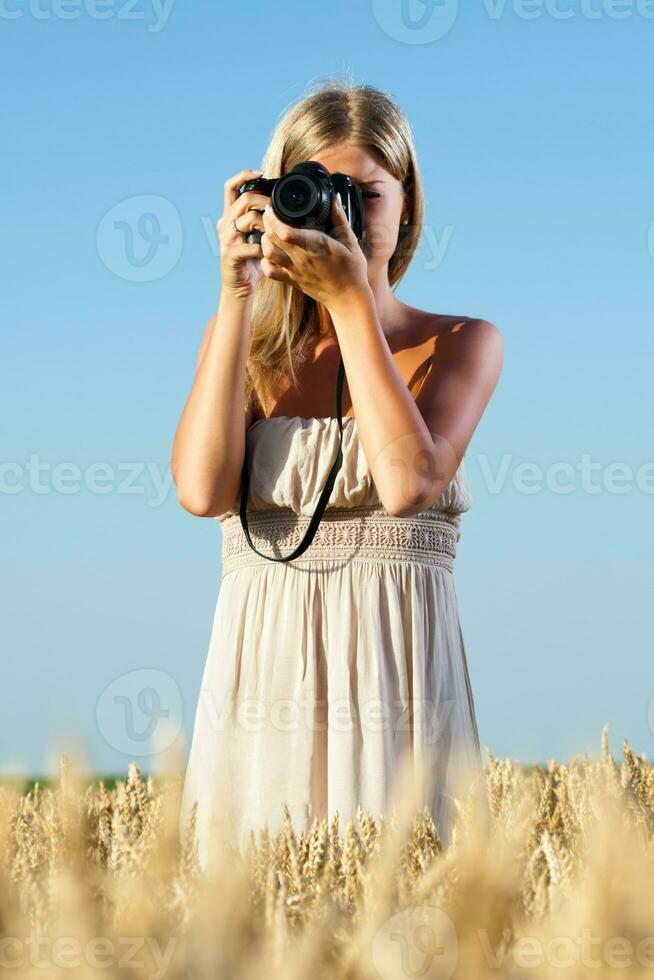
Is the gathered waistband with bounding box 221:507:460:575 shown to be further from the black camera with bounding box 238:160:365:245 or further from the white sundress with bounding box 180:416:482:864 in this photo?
the black camera with bounding box 238:160:365:245

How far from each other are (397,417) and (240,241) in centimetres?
61

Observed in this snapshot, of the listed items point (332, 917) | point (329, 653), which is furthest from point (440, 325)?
point (332, 917)

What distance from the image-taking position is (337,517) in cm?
243

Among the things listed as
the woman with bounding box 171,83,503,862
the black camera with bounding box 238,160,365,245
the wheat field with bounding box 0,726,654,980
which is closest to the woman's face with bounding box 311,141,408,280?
the woman with bounding box 171,83,503,862

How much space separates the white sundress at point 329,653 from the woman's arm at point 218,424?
0.07 metres

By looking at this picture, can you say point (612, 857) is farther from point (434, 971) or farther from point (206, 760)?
point (206, 760)

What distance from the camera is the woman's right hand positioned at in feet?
8.21

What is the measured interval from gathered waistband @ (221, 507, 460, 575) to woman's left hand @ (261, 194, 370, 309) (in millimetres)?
440

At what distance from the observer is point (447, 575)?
2537 millimetres

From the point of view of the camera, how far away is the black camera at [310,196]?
2.34 metres

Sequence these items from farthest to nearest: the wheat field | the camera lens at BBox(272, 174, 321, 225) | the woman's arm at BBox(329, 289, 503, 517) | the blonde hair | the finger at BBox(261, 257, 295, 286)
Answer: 1. the blonde hair
2. the finger at BBox(261, 257, 295, 286)
3. the camera lens at BBox(272, 174, 321, 225)
4. the woman's arm at BBox(329, 289, 503, 517)
5. the wheat field

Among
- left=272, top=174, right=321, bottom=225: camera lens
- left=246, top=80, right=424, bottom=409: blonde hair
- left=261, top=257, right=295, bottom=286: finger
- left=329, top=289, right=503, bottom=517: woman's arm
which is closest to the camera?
left=329, top=289, right=503, bottom=517: woman's arm

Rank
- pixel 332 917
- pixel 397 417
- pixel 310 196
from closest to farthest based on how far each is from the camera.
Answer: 1. pixel 332 917
2. pixel 397 417
3. pixel 310 196

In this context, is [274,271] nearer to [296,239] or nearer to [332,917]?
[296,239]
